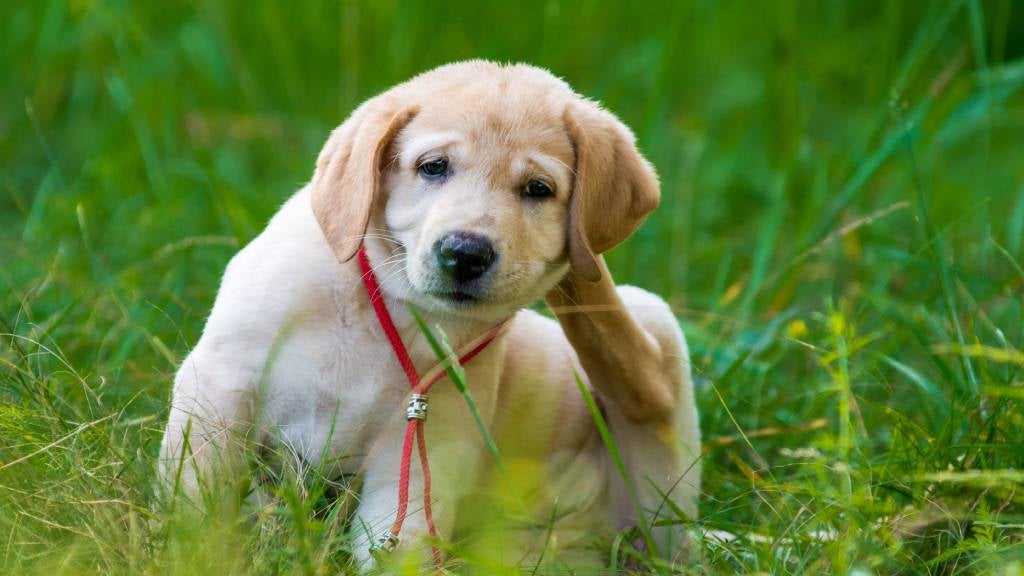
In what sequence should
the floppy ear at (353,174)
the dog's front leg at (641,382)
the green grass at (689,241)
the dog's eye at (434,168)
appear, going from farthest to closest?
the dog's front leg at (641,382) < the dog's eye at (434,168) < the floppy ear at (353,174) < the green grass at (689,241)

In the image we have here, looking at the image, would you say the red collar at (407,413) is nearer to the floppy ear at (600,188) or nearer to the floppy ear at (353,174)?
the floppy ear at (353,174)

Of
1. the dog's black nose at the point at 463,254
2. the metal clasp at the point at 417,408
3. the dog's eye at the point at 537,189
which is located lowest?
the metal clasp at the point at 417,408

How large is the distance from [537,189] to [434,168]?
9.9 inches

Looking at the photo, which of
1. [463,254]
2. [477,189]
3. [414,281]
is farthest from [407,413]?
[477,189]

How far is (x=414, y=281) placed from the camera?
299 cm

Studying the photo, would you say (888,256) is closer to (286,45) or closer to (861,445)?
(861,445)

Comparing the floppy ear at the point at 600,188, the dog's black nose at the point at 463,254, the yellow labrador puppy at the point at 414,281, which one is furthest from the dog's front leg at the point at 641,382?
the dog's black nose at the point at 463,254

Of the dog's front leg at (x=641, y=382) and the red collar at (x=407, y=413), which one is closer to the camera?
the red collar at (x=407, y=413)

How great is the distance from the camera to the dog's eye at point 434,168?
306 cm

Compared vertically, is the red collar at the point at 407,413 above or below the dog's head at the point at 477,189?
below

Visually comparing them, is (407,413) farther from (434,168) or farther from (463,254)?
(434,168)

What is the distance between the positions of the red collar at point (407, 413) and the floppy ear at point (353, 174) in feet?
0.42

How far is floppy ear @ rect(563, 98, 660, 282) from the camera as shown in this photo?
10.2ft

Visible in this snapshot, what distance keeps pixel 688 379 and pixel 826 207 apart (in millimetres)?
1817
